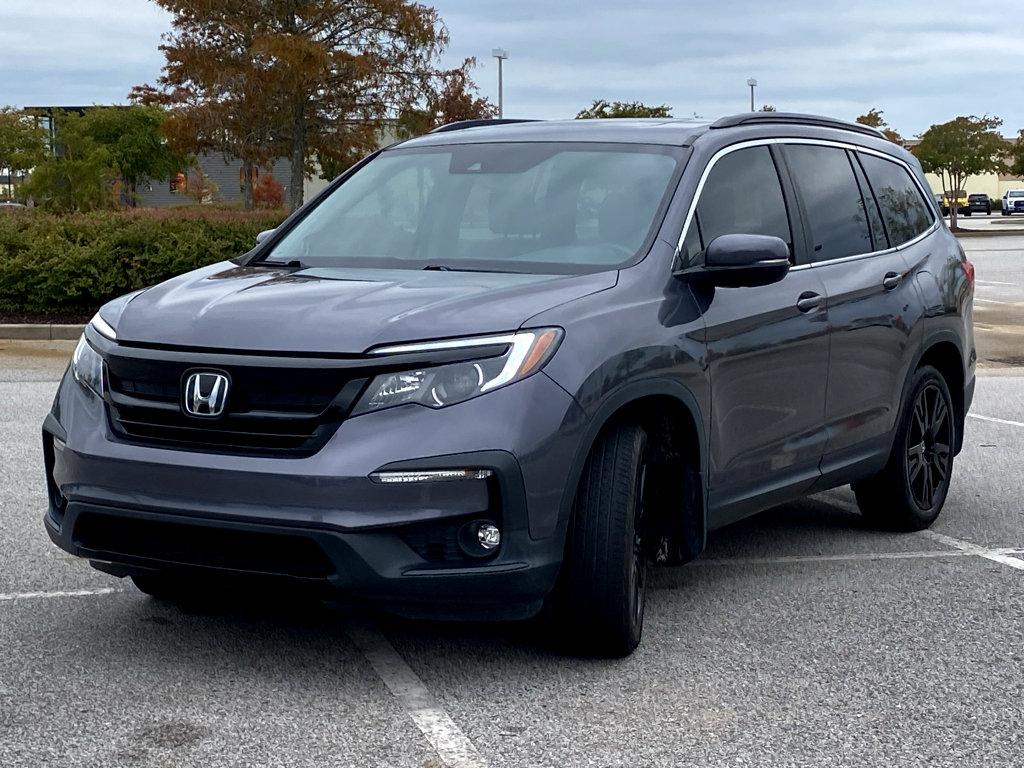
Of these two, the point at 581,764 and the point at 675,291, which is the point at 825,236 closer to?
the point at 675,291

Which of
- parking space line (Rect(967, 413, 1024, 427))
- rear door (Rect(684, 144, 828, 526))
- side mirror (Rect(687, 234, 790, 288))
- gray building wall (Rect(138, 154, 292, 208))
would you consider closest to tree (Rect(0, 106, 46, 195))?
gray building wall (Rect(138, 154, 292, 208))

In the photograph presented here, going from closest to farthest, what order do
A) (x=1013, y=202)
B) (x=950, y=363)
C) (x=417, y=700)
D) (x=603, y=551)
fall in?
(x=417, y=700) → (x=603, y=551) → (x=950, y=363) → (x=1013, y=202)

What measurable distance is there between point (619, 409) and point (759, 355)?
0.95 metres

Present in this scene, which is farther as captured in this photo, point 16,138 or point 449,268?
point 16,138

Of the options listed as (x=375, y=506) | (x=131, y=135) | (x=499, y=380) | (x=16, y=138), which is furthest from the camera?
(x=131, y=135)

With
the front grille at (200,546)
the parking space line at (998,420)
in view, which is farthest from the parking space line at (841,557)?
the parking space line at (998,420)

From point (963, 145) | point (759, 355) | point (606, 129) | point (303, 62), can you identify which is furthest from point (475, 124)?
point (963, 145)

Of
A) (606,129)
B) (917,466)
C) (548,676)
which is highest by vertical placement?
(606,129)

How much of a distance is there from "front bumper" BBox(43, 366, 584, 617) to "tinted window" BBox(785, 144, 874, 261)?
2.16 m

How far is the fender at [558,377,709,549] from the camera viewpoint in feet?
14.9

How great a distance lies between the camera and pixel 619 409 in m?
4.79

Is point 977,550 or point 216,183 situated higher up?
point 216,183

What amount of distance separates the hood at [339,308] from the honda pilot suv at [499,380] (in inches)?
0.5

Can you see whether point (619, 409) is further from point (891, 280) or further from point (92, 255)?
point (92, 255)
